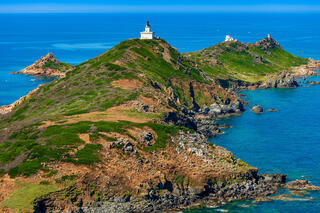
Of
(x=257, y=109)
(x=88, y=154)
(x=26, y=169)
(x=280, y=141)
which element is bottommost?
(x=26, y=169)

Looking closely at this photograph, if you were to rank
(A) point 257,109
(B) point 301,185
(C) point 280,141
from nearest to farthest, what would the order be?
(B) point 301,185 < (C) point 280,141 < (A) point 257,109

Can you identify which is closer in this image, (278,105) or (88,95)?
(88,95)

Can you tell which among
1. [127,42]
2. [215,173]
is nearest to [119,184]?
[215,173]

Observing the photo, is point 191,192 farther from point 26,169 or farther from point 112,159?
point 26,169

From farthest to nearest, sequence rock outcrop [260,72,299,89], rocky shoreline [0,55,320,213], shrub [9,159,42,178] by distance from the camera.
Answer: rock outcrop [260,72,299,89] → rocky shoreline [0,55,320,213] → shrub [9,159,42,178]

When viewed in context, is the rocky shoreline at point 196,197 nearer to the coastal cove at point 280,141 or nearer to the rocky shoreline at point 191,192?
the rocky shoreline at point 191,192

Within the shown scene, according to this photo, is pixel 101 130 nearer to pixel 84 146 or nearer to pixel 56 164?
pixel 84 146

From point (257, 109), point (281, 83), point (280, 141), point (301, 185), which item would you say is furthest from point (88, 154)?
point (281, 83)

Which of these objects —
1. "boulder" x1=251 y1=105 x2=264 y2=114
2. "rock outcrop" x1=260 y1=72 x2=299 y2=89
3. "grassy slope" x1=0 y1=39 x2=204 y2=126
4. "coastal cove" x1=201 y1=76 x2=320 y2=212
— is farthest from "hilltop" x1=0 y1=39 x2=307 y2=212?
"rock outcrop" x1=260 y1=72 x2=299 y2=89

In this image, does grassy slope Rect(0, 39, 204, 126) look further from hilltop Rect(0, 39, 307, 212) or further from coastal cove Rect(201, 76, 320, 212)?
coastal cove Rect(201, 76, 320, 212)

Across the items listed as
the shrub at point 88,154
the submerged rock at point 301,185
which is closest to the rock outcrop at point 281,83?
the submerged rock at point 301,185

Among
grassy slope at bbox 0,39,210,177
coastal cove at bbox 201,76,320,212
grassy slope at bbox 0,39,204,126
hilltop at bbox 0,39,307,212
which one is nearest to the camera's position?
hilltop at bbox 0,39,307,212
